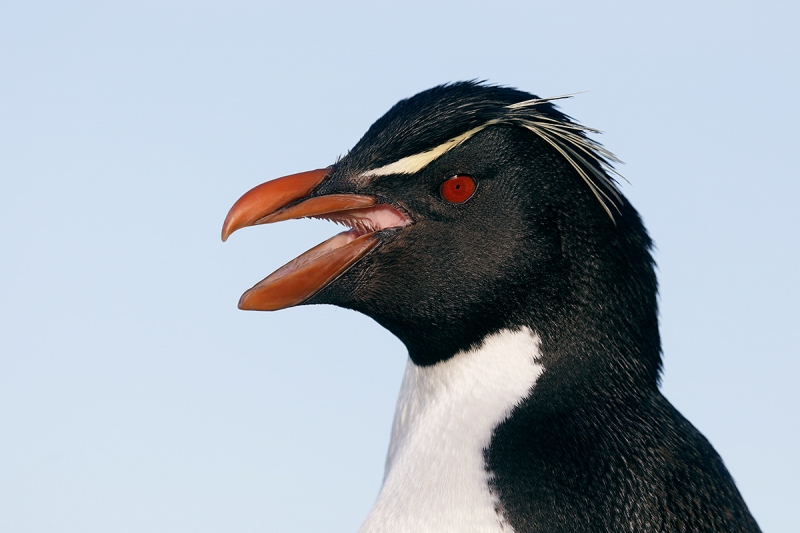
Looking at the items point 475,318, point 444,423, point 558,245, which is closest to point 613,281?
point 558,245

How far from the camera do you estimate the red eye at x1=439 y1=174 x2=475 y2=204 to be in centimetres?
448

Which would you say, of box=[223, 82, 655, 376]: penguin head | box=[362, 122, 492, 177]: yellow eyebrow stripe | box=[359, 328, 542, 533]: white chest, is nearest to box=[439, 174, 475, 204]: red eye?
box=[223, 82, 655, 376]: penguin head

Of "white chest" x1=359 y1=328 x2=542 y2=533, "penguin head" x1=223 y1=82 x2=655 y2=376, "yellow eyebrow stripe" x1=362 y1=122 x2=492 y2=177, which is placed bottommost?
"white chest" x1=359 y1=328 x2=542 y2=533

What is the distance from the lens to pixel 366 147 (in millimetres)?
4738

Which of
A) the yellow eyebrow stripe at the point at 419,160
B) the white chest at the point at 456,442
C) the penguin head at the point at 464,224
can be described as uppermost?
the yellow eyebrow stripe at the point at 419,160

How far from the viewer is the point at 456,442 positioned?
416 cm

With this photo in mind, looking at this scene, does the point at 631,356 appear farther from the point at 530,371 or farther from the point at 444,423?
the point at 444,423

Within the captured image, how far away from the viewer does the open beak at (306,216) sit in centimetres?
439

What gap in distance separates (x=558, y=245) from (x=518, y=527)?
3.93ft

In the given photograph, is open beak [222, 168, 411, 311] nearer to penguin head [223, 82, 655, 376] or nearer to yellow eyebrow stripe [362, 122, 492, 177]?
penguin head [223, 82, 655, 376]

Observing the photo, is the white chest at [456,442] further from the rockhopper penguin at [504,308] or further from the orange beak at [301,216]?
the orange beak at [301,216]

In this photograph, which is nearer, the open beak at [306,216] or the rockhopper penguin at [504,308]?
the rockhopper penguin at [504,308]

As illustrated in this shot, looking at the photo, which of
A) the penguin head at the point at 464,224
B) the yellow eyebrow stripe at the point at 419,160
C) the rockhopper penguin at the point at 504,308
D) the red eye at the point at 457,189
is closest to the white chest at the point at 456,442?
the rockhopper penguin at the point at 504,308


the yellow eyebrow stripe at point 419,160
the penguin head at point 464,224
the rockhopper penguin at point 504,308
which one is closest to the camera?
the rockhopper penguin at point 504,308
